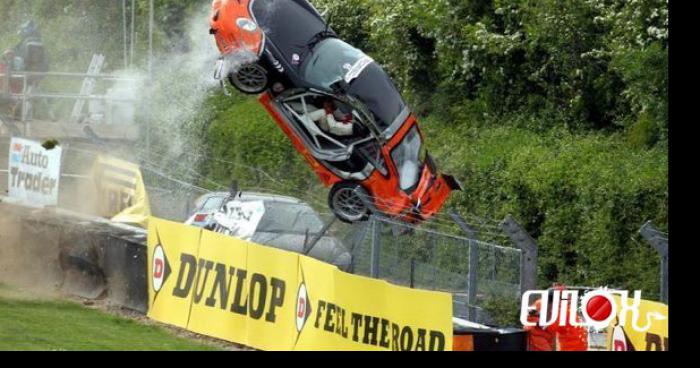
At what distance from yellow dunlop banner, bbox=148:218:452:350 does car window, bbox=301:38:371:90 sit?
17.6ft

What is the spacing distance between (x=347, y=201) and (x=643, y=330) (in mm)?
10818

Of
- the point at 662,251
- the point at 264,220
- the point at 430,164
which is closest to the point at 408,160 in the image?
the point at 430,164

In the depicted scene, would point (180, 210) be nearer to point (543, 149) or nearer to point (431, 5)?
point (543, 149)

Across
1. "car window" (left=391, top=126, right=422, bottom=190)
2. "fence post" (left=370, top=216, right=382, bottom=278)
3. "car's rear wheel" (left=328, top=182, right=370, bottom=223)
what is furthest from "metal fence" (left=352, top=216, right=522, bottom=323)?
"car window" (left=391, top=126, right=422, bottom=190)

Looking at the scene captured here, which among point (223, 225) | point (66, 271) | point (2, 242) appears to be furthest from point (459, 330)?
point (2, 242)

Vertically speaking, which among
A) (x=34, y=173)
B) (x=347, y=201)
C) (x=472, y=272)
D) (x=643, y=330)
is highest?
(x=34, y=173)

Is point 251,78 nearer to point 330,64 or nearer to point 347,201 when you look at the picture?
point 330,64

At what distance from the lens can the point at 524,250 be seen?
14180 mm

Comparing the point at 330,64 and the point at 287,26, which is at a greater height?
the point at 287,26

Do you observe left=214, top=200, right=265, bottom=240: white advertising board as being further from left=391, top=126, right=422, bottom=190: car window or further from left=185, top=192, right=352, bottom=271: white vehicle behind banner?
left=391, top=126, right=422, bottom=190: car window

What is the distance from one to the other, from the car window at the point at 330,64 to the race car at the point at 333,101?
15 millimetres
